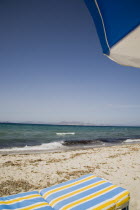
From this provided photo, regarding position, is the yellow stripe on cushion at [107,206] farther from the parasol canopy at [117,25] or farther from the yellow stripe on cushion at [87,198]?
the parasol canopy at [117,25]

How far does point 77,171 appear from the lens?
712 cm

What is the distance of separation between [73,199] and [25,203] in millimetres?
819

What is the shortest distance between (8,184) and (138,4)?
646 centimetres

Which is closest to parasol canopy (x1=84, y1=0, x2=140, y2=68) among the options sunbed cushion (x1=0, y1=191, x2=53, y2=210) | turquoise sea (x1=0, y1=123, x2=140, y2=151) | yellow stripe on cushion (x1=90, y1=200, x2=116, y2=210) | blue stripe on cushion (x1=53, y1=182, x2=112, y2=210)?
yellow stripe on cushion (x1=90, y1=200, x2=116, y2=210)

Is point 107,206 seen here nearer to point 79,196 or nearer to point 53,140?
point 79,196

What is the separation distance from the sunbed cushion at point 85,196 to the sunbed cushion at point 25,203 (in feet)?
0.44

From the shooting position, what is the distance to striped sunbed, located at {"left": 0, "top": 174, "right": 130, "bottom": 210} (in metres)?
2.46

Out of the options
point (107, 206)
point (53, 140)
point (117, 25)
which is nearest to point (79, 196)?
point (107, 206)

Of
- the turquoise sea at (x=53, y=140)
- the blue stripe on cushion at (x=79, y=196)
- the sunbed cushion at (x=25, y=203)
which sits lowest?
the turquoise sea at (x=53, y=140)

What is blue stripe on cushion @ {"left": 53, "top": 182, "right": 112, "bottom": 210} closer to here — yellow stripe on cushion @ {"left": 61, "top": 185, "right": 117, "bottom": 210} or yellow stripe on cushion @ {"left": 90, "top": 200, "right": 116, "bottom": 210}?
yellow stripe on cushion @ {"left": 61, "top": 185, "right": 117, "bottom": 210}

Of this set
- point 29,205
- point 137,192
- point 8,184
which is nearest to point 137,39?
point 29,205

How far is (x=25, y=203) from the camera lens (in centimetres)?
255

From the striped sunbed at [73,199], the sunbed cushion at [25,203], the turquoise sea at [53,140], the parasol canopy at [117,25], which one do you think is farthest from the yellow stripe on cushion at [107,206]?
the turquoise sea at [53,140]

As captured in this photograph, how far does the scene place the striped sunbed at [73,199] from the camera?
2.46 meters
